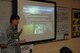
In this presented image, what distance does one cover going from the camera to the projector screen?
3.83m

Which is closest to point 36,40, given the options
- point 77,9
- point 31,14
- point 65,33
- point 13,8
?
point 31,14

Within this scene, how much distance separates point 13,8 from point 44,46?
131 cm

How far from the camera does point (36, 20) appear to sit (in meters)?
4.17

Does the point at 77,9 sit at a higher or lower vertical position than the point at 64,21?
higher

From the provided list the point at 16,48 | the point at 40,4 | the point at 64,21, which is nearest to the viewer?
the point at 16,48

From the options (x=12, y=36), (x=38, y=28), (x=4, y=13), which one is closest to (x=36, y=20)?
(x=38, y=28)

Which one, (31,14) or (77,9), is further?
(77,9)

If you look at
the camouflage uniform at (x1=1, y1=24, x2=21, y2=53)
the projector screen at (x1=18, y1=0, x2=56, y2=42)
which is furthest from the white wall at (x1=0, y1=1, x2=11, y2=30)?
the camouflage uniform at (x1=1, y1=24, x2=21, y2=53)

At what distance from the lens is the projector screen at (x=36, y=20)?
3.83 metres

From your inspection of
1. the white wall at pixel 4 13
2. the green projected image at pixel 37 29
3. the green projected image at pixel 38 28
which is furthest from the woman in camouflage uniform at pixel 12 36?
the green projected image at pixel 38 28

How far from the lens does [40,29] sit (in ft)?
14.1

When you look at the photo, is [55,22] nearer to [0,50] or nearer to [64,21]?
[64,21]

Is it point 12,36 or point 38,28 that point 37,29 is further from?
point 12,36

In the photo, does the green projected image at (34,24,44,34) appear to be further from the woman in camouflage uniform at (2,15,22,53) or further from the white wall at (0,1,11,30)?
the woman in camouflage uniform at (2,15,22,53)
